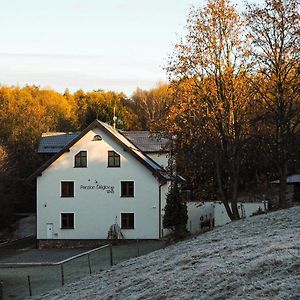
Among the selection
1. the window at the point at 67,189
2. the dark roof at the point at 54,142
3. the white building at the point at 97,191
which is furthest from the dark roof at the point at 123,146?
the dark roof at the point at 54,142

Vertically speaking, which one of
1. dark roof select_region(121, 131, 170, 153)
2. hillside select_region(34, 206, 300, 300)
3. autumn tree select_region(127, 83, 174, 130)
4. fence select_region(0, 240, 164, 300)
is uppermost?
autumn tree select_region(127, 83, 174, 130)

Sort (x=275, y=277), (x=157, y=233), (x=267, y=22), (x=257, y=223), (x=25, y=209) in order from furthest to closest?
(x=25, y=209) → (x=157, y=233) → (x=267, y=22) → (x=257, y=223) → (x=275, y=277)

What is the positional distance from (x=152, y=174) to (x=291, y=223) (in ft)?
74.9

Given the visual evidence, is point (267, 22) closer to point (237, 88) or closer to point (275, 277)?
point (237, 88)

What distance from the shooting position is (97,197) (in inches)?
1642

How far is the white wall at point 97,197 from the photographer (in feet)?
136

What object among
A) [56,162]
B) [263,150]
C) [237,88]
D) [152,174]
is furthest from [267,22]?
[56,162]

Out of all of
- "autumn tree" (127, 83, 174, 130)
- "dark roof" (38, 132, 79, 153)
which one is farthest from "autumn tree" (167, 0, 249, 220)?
"autumn tree" (127, 83, 174, 130)

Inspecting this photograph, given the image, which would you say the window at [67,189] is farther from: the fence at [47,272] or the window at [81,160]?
the fence at [47,272]

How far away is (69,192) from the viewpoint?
42.0 meters

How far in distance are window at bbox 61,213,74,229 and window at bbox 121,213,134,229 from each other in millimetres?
3381

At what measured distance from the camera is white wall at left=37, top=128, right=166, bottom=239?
136ft

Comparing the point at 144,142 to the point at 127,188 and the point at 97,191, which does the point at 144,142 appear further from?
the point at 97,191

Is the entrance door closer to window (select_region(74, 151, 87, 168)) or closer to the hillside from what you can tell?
window (select_region(74, 151, 87, 168))
